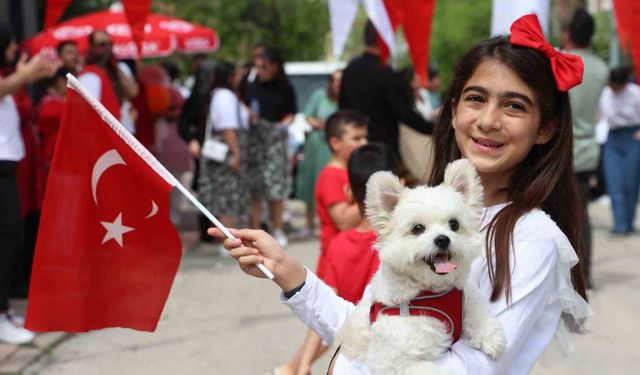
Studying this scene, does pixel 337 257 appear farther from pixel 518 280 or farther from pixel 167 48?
pixel 167 48

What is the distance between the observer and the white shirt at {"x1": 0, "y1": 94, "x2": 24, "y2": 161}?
20.7ft

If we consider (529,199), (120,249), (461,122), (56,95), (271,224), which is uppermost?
(461,122)

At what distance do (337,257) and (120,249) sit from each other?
1263 mm

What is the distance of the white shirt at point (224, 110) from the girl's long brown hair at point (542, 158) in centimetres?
703

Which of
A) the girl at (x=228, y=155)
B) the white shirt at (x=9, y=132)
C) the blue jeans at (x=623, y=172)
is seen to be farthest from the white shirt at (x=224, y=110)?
the blue jeans at (x=623, y=172)

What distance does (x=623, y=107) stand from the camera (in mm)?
10930

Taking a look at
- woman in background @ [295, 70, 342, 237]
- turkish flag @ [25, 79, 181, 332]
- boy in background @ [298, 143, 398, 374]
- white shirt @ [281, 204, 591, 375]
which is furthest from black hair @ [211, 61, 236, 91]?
white shirt @ [281, 204, 591, 375]

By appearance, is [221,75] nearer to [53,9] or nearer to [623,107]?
[53,9]

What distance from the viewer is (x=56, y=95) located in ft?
25.5

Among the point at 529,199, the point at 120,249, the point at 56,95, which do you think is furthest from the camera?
the point at 56,95

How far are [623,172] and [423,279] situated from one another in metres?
9.51

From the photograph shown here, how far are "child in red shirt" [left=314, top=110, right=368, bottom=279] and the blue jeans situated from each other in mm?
5913

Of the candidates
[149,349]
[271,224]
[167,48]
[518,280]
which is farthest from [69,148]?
[167,48]

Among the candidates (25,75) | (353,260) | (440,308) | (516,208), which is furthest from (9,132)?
(440,308)
